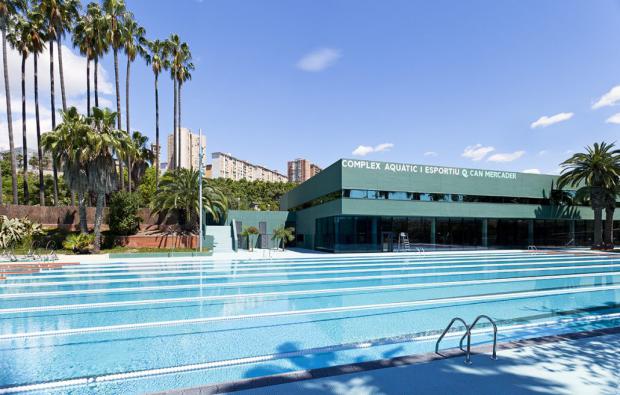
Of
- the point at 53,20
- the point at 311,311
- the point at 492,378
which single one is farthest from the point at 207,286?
the point at 53,20

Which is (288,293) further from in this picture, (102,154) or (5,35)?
(5,35)

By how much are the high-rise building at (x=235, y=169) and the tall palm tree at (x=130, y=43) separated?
75370 mm

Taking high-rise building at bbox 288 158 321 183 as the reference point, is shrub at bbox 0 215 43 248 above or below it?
below

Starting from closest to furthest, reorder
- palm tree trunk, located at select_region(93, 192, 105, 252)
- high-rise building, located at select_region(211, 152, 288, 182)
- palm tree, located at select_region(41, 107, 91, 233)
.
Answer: palm tree, located at select_region(41, 107, 91, 233) < palm tree trunk, located at select_region(93, 192, 105, 252) < high-rise building, located at select_region(211, 152, 288, 182)

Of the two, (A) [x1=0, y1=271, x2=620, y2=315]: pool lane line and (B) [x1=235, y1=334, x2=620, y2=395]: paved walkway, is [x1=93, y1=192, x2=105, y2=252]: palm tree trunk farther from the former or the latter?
(B) [x1=235, y1=334, x2=620, y2=395]: paved walkway

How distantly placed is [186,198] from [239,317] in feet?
72.8

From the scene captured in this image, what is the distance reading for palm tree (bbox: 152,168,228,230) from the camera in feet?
92.1

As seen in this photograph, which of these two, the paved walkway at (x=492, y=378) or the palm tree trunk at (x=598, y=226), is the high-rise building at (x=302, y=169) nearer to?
the palm tree trunk at (x=598, y=226)

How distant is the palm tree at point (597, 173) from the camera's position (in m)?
29.8

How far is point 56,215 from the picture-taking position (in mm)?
28578

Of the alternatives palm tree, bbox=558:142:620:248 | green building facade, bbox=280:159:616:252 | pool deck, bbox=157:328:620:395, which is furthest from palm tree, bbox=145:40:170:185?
palm tree, bbox=558:142:620:248

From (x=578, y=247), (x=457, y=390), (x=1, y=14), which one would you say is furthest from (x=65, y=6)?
(x=578, y=247)

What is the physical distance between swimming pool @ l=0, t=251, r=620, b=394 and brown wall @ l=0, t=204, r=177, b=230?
14.4 m

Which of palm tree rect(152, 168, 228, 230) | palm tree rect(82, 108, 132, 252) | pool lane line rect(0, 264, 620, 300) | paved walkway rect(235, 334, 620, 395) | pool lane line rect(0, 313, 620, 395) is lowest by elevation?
pool lane line rect(0, 264, 620, 300)
